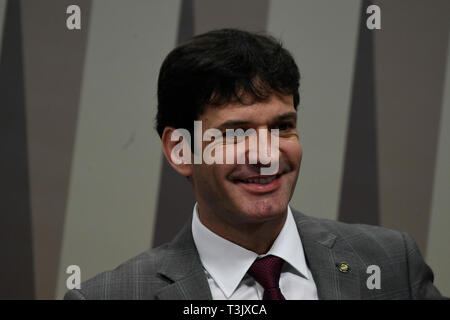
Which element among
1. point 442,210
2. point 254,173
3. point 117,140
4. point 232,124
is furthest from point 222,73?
point 442,210

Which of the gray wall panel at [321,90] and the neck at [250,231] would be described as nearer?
the neck at [250,231]

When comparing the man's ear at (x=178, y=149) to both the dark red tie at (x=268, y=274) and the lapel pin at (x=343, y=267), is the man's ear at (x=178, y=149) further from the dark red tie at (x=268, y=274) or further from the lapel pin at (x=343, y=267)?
the lapel pin at (x=343, y=267)

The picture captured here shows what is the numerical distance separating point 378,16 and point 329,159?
0.64m

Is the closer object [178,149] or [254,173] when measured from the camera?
[254,173]

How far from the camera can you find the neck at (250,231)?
1.67 m

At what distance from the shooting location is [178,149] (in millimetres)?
1769

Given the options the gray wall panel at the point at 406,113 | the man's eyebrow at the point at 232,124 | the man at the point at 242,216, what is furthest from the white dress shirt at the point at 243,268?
the gray wall panel at the point at 406,113

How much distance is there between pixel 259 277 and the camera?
5.41 ft

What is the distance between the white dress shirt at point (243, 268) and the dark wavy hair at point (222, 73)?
0.35 m

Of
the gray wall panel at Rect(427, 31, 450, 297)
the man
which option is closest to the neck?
the man

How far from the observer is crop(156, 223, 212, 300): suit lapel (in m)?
1.61

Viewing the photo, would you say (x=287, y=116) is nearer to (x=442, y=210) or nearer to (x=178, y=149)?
(x=178, y=149)

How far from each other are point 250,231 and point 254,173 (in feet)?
0.63

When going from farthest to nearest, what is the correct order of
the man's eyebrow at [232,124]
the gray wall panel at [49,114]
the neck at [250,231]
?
1. the gray wall panel at [49,114]
2. the neck at [250,231]
3. the man's eyebrow at [232,124]
